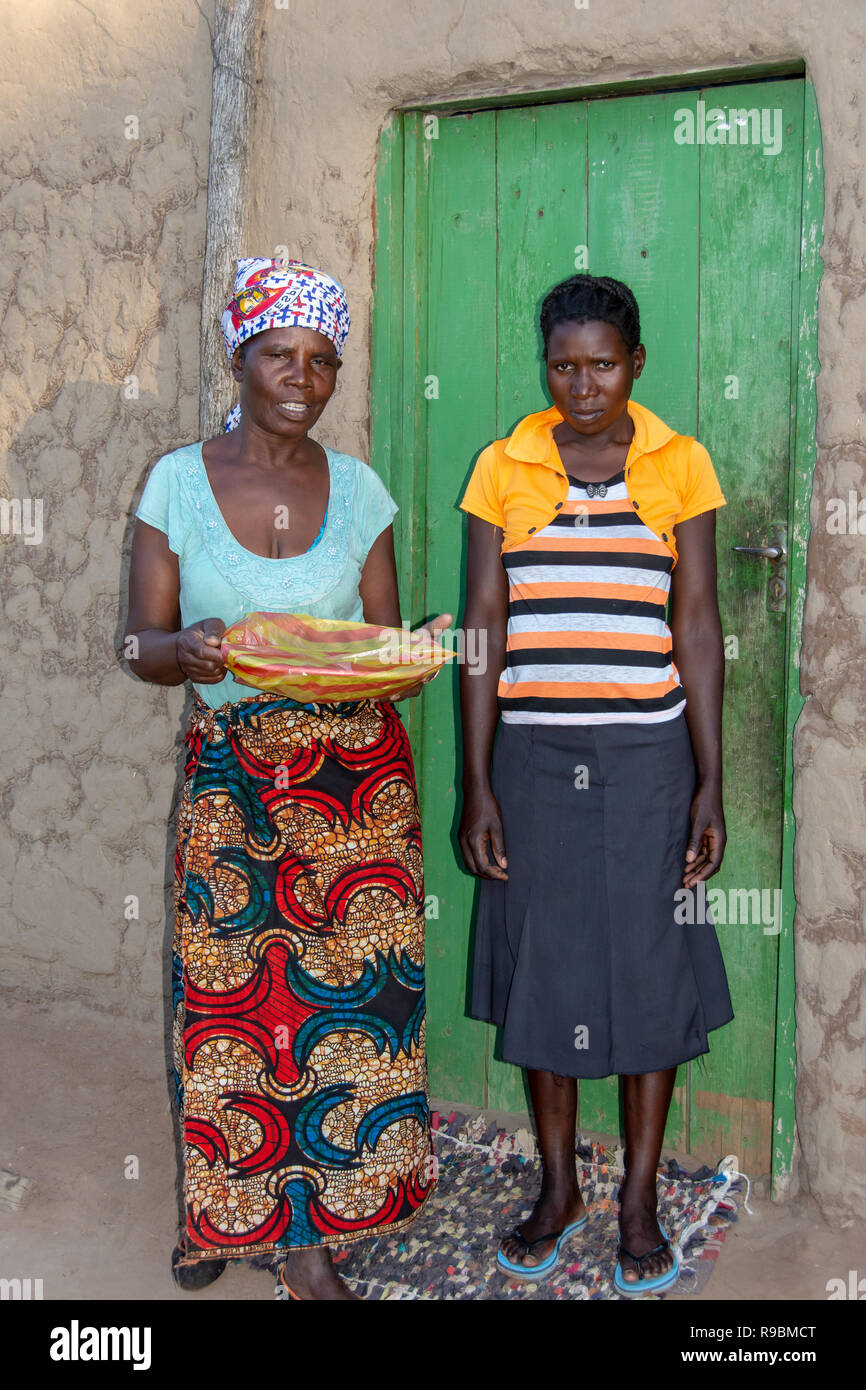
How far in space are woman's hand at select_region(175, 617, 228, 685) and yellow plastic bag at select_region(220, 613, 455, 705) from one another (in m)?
0.02

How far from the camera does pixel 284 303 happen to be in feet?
8.03

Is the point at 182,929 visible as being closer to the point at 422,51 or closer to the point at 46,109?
the point at 422,51

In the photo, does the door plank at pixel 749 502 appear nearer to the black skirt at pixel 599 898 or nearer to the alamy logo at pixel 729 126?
the alamy logo at pixel 729 126

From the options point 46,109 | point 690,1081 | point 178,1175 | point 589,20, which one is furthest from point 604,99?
point 178,1175

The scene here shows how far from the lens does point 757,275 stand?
2920 millimetres

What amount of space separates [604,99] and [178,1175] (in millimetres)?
2862

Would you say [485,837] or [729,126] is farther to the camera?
[729,126]

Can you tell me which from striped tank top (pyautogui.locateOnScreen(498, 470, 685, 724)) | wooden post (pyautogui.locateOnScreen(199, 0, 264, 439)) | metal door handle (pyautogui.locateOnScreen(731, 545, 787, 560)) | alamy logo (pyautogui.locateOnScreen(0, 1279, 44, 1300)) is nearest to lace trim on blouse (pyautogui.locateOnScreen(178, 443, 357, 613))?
striped tank top (pyautogui.locateOnScreen(498, 470, 685, 724))

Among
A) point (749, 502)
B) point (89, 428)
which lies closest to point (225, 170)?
point (89, 428)

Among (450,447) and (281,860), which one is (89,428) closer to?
(450,447)

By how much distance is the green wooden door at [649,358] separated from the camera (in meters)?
2.93

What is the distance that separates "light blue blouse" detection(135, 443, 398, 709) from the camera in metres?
2.48

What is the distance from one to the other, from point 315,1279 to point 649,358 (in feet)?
7.21

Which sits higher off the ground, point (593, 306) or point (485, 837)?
point (593, 306)
